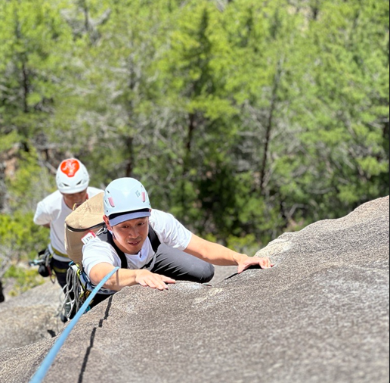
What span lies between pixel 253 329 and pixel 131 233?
143 cm

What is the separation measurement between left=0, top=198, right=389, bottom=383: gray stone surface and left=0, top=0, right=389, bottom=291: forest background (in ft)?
54.5

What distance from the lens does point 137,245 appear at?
4.42 meters

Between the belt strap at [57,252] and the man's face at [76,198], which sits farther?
the belt strap at [57,252]

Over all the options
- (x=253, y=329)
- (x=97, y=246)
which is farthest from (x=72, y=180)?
(x=253, y=329)

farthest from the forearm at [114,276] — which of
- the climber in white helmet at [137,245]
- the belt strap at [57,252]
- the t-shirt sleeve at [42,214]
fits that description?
the belt strap at [57,252]

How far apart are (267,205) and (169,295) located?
23927mm

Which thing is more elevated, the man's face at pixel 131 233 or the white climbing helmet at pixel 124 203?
the white climbing helmet at pixel 124 203

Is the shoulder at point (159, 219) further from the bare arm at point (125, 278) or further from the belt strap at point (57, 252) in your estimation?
the belt strap at point (57, 252)

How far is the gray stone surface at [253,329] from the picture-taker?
274cm

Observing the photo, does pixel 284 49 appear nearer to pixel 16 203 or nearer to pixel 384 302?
pixel 16 203

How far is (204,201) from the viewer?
90.6 ft

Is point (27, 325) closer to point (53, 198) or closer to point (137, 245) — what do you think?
point (53, 198)

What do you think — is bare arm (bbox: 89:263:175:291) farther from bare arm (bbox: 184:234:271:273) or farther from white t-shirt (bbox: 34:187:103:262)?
white t-shirt (bbox: 34:187:103:262)

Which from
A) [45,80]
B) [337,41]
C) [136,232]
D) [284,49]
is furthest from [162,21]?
[136,232]
